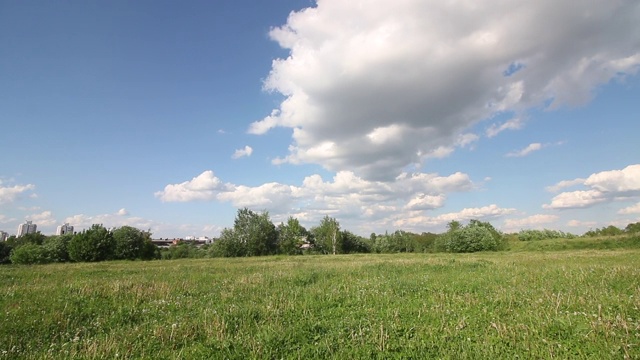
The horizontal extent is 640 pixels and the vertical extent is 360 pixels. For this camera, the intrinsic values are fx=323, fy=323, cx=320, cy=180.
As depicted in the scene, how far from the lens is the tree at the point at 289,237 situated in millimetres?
84938

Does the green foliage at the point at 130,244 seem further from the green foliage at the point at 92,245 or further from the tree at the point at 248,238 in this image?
the tree at the point at 248,238

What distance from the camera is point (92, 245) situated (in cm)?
6025

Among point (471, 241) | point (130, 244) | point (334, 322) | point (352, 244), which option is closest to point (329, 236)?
point (352, 244)

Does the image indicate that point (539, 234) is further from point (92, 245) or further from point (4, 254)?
point (4, 254)

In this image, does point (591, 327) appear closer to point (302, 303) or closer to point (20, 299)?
point (302, 303)

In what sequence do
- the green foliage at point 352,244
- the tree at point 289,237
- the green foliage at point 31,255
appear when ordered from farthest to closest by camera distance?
the green foliage at point 352,244, the tree at point 289,237, the green foliage at point 31,255

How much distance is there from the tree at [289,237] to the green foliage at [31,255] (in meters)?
48.8

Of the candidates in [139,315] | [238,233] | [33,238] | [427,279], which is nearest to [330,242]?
[238,233]

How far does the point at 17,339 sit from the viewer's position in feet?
25.6

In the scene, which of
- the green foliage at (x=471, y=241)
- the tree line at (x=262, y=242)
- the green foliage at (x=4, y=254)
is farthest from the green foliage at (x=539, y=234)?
the green foliage at (x=4, y=254)

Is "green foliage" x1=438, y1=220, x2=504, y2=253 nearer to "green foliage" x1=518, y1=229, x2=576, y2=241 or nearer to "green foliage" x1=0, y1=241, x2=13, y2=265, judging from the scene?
"green foliage" x1=518, y1=229, x2=576, y2=241

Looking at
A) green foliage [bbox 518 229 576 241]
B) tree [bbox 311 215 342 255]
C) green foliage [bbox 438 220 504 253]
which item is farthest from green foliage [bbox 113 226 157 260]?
green foliage [bbox 518 229 576 241]

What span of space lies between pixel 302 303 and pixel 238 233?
74.4m

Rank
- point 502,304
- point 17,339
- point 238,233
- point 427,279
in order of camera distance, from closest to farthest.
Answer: point 17,339 < point 502,304 < point 427,279 < point 238,233
